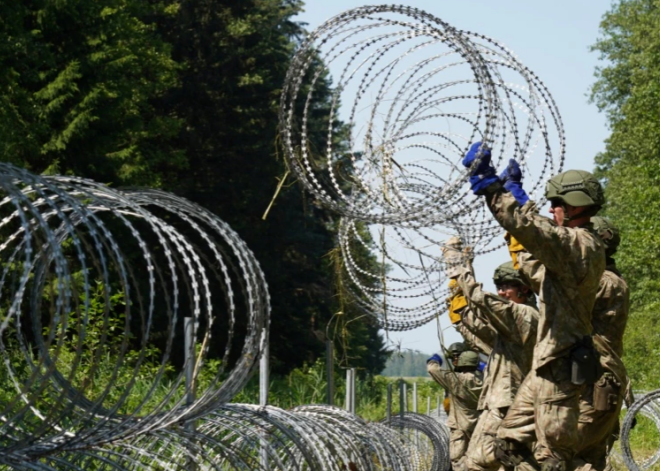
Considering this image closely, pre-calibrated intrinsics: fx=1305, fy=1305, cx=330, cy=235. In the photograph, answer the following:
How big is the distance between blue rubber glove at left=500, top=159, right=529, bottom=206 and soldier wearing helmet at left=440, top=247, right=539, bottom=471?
1.01m

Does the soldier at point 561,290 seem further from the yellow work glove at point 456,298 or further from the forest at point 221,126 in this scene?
the forest at point 221,126

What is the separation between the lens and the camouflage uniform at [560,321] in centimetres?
701

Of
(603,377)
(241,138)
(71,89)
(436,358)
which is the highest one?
(241,138)

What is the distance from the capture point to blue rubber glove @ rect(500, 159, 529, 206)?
8.58m

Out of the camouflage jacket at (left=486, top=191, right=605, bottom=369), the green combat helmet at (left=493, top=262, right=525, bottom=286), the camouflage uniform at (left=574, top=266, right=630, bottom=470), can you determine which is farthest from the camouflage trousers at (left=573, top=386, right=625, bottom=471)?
the green combat helmet at (left=493, top=262, right=525, bottom=286)

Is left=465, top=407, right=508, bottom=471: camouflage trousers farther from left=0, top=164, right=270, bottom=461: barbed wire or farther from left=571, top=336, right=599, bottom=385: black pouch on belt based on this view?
left=0, top=164, right=270, bottom=461: barbed wire

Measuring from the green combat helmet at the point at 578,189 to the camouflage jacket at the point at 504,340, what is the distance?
1.96 meters

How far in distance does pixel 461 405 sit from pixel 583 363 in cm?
644

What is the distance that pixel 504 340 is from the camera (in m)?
9.82

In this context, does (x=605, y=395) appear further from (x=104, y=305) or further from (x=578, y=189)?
(x=104, y=305)

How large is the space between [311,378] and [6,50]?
7924 mm

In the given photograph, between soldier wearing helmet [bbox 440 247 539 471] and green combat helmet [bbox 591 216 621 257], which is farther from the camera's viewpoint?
soldier wearing helmet [bbox 440 247 539 471]

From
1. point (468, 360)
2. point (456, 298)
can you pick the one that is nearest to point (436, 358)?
point (468, 360)

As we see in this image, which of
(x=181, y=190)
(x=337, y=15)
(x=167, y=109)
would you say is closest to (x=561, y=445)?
(x=337, y=15)
